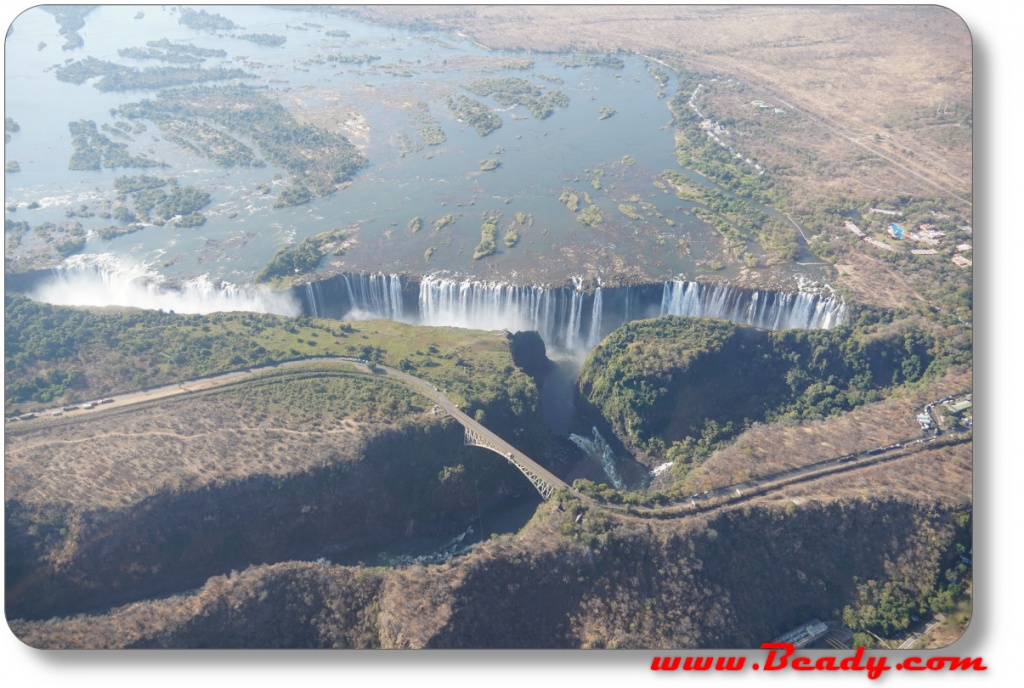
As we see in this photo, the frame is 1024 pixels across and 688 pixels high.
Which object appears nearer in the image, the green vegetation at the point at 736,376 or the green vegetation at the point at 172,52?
the green vegetation at the point at 736,376

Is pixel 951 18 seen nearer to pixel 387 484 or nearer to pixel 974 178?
pixel 974 178

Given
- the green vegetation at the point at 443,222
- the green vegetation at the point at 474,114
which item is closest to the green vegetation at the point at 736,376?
the green vegetation at the point at 443,222

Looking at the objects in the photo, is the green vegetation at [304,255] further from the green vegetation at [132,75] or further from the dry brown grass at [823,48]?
the green vegetation at [132,75]

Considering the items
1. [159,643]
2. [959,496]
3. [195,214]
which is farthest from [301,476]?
[195,214]

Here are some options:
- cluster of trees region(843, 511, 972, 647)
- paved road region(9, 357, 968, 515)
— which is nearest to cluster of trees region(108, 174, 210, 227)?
paved road region(9, 357, 968, 515)

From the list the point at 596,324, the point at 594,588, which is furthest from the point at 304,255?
the point at 594,588

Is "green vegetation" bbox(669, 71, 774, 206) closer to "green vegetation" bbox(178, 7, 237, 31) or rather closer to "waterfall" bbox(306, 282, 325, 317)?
"waterfall" bbox(306, 282, 325, 317)
